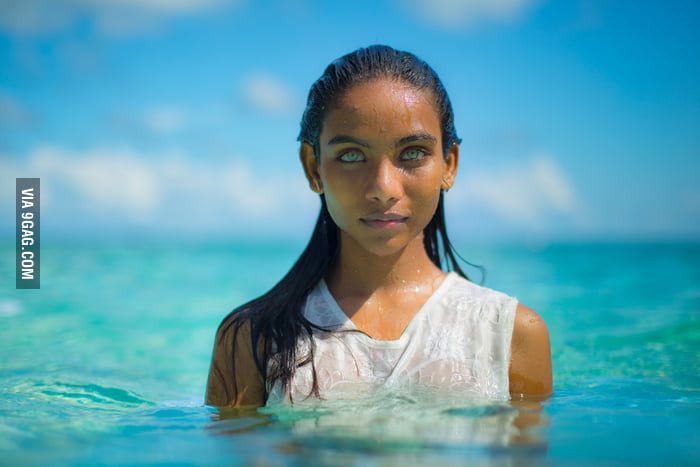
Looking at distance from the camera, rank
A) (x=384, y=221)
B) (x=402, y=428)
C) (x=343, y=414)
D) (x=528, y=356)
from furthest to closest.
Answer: (x=528, y=356), (x=384, y=221), (x=343, y=414), (x=402, y=428)

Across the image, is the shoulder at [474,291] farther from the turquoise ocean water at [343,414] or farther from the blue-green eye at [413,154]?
the blue-green eye at [413,154]

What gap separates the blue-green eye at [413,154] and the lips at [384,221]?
23cm

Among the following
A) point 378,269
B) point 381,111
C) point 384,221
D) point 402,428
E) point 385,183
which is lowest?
point 402,428

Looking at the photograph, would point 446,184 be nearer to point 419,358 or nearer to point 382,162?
point 382,162

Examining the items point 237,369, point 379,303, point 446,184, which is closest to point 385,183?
point 446,184

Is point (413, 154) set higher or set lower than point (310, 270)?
higher

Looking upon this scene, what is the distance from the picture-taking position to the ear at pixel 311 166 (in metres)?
2.72

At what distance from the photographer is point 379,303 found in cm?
273

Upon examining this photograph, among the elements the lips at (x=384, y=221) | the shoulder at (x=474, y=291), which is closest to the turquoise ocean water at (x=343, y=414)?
the shoulder at (x=474, y=291)

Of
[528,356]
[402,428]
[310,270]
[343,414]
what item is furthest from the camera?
[310,270]

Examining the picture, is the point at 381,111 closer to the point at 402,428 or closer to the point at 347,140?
the point at 347,140

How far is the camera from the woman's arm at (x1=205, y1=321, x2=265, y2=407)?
103 inches

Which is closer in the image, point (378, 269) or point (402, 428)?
point (402, 428)

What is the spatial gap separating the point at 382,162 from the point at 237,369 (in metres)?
1.08
